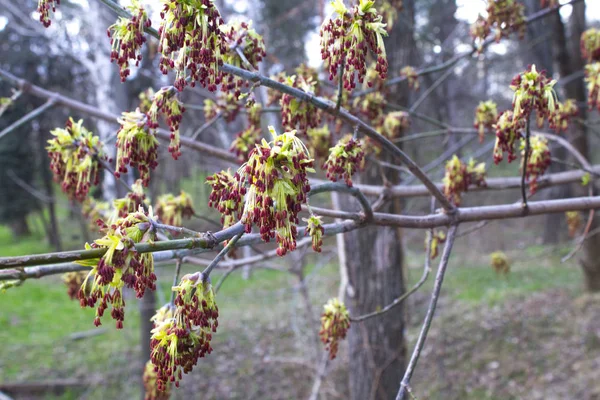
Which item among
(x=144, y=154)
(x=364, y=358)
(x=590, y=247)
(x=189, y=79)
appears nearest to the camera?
(x=189, y=79)

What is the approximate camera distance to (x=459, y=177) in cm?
231

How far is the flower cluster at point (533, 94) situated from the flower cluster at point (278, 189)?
2.97 feet

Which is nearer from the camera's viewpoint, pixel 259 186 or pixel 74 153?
pixel 259 186

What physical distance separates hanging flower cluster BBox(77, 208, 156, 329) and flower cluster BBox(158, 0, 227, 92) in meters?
0.41

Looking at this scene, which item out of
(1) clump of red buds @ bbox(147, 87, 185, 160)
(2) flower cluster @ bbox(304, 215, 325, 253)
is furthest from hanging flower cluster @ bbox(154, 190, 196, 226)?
(2) flower cluster @ bbox(304, 215, 325, 253)

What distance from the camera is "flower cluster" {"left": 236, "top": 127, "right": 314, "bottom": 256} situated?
103 centimetres

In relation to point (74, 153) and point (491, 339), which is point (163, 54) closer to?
point (74, 153)

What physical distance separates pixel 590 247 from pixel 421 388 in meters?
3.63

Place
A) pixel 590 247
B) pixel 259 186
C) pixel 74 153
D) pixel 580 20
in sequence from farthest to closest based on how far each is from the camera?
1. pixel 590 247
2. pixel 580 20
3. pixel 74 153
4. pixel 259 186

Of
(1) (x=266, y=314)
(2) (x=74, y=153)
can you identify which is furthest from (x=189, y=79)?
(1) (x=266, y=314)

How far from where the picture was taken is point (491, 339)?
Result: 707 centimetres

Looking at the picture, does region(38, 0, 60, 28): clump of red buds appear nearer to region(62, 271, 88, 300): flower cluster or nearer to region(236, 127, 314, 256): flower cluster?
region(236, 127, 314, 256): flower cluster

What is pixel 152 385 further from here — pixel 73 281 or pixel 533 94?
pixel 533 94

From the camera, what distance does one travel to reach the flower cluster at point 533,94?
1.55 m
